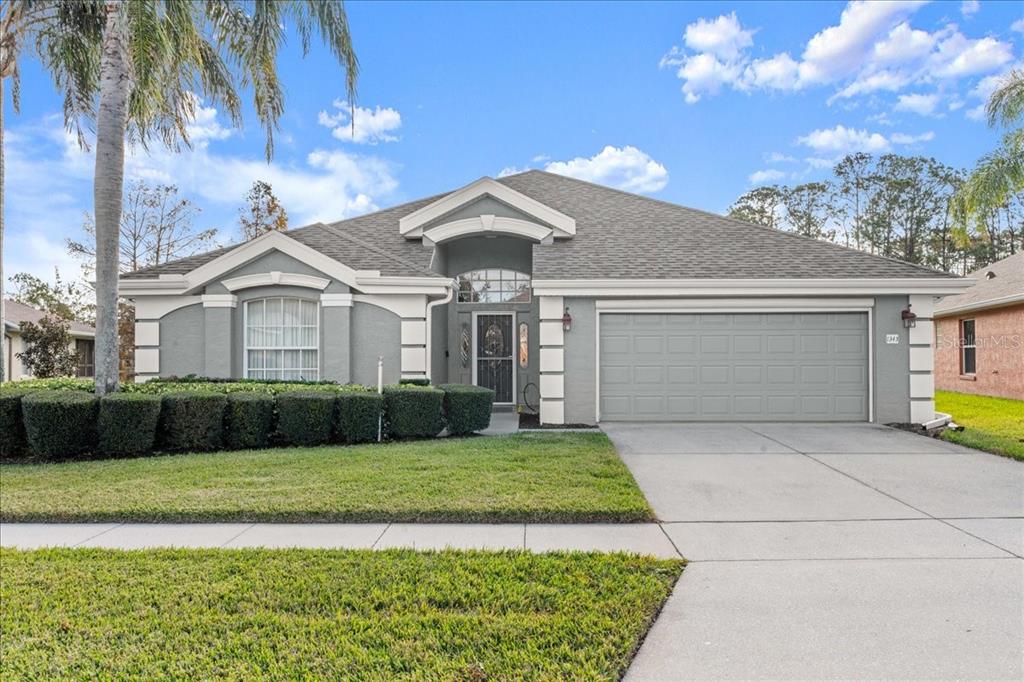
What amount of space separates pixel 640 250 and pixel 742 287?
7.66 feet

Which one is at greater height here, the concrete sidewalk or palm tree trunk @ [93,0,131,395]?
→ palm tree trunk @ [93,0,131,395]

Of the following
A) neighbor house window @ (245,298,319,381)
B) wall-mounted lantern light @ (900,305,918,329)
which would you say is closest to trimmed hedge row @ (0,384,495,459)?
neighbor house window @ (245,298,319,381)

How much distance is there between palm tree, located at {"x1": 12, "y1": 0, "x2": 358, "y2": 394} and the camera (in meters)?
9.13

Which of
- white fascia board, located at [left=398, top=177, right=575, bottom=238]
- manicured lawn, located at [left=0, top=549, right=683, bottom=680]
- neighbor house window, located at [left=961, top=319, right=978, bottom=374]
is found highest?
white fascia board, located at [left=398, top=177, right=575, bottom=238]

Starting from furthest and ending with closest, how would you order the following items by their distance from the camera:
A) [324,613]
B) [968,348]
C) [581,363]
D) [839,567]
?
1. [968,348]
2. [581,363]
3. [839,567]
4. [324,613]

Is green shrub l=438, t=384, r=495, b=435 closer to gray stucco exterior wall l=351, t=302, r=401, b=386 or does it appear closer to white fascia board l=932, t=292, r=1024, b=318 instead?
gray stucco exterior wall l=351, t=302, r=401, b=386

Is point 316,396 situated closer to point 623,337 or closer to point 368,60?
point 623,337

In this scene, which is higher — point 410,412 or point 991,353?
point 991,353

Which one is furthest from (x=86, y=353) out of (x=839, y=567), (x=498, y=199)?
(x=839, y=567)

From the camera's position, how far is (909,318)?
11.1 metres

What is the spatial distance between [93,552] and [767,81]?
18.4 meters

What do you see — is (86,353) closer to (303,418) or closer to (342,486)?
(303,418)

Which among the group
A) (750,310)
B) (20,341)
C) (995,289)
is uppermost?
(995,289)

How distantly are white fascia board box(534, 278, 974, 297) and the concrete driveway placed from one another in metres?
4.00
